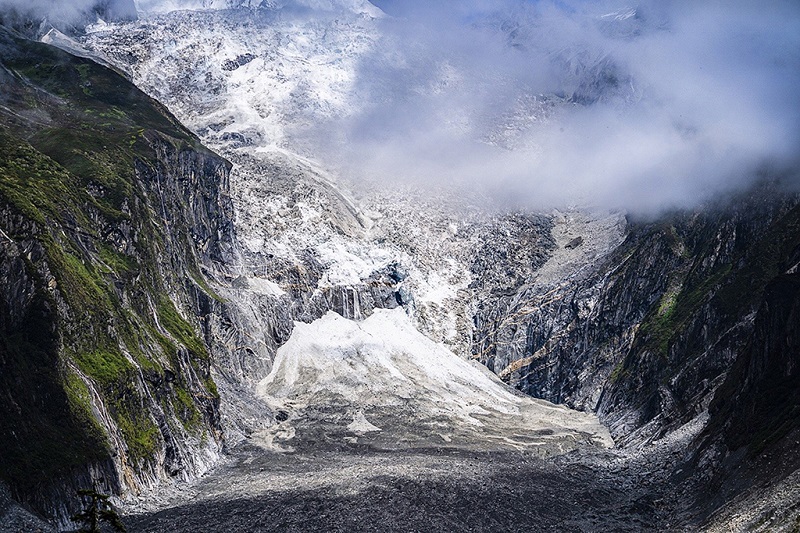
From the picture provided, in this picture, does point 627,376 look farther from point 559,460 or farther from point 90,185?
point 90,185

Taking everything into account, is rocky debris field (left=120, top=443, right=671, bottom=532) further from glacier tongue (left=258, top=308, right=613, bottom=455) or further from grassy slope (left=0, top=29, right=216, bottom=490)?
glacier tongue (left=258, top=308, right=613, bottom=455)

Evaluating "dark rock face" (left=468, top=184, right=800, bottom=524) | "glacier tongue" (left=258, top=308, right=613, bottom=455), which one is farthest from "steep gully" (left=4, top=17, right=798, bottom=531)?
"glacier tongue" (left=258, top=308, right=613, bottom=455)

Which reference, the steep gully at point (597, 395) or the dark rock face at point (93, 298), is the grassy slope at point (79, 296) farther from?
the steep gully at point (597, 395)

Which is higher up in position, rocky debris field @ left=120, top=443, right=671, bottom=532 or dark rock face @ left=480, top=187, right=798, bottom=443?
dark rock face @ left=480, top=187, right=798, bottom=443

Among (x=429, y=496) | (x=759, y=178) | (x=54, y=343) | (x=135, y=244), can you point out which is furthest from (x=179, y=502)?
(x=759, y=178)

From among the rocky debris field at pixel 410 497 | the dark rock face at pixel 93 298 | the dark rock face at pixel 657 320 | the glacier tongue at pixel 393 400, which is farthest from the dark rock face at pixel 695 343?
the dark rock face at pixel 93 298
